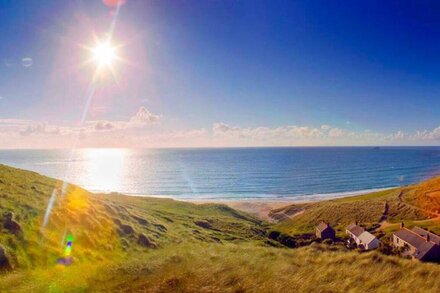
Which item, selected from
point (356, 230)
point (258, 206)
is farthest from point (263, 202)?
point (356, 230)

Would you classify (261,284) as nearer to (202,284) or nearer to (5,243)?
(202,284)

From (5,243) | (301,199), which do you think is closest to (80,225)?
(5,243)

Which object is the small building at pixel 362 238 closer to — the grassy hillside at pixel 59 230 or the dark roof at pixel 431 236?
the dark roof at pixel 431 236

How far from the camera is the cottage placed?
4875 centimetres

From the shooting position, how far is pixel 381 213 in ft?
269

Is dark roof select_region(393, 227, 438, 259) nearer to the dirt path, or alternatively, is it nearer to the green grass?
the dirt path

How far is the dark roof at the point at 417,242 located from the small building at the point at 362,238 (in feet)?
14.8

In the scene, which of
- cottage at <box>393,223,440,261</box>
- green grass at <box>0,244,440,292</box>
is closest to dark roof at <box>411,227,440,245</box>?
A: cottage at <box>393,223,440,261</box>

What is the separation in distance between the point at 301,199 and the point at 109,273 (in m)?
116

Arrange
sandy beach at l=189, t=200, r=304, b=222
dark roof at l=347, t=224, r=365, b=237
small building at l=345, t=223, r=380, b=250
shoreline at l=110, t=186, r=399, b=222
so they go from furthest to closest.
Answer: shoreline at l=110, t=186, r=399, b=222, sandy beach at l=189, t=200, r=304, b=222, dark roof at l=347, t=224, r=365, b=237, small building at l=345, t=223, r=380, b=250

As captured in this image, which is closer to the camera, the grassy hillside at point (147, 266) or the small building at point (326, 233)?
the grassy hillside at point (147, 266)

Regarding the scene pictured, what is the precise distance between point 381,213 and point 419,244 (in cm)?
3166

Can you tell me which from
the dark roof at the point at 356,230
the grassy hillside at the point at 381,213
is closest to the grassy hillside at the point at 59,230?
the dark roof at the point at 356,230

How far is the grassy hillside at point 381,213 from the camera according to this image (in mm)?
75812
